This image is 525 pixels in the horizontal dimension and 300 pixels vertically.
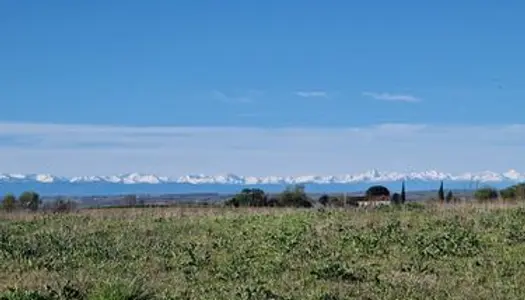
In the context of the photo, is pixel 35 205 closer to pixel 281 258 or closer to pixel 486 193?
pixel 486 193

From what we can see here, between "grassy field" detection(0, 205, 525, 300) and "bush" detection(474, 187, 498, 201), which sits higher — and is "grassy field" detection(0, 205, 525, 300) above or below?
below

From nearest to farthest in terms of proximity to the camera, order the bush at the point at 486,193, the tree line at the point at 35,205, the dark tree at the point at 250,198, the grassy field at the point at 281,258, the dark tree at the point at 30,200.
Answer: the grassy field at the point at 281,258, the tree line at the point at 35,205, the dark tree at the point at 30,200, the bush at the point at 486,193, the dark tree at the point at 250,198

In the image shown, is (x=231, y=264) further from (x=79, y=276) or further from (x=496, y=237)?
(x=496, y=237)

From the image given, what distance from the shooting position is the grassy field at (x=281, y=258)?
10.1 m

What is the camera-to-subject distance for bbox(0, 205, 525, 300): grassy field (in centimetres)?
1013

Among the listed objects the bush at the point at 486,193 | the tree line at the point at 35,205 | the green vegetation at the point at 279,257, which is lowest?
the green vegetation at the point at 279,257

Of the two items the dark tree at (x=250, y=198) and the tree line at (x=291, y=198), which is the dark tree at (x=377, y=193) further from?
the dark tree at (x=250, y=198)

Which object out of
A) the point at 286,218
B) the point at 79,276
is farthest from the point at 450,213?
the point at 79,276

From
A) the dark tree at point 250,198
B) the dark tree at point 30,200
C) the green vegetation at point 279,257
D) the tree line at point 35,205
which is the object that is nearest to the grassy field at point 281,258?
the green vegetation at point 279,257

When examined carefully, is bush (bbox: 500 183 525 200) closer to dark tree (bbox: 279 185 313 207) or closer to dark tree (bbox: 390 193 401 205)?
dark tree (bbox: 390 193 401 205)

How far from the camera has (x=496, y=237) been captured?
15953 millimetres

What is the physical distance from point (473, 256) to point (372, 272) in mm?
2706

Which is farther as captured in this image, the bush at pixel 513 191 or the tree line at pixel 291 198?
the bush at pixel 513 191

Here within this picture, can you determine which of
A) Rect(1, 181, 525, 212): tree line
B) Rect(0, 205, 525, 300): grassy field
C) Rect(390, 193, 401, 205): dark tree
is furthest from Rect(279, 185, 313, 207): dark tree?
Rect(0, 205, 525, 300): grassy field
